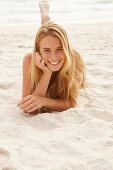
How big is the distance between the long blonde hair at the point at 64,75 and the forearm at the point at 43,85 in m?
0.08

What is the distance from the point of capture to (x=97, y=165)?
1.63 meters

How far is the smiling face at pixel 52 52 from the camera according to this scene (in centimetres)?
233

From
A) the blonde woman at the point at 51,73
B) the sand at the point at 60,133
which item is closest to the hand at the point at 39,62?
the blonde woman at the point at 51,73

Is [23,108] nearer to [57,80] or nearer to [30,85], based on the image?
[30,85]

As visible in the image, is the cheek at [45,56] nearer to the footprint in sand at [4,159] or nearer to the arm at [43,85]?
the arm at [43,85]

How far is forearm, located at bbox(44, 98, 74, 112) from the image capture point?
2496 millimetres

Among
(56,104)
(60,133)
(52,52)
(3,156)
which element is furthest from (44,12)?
(3,156)

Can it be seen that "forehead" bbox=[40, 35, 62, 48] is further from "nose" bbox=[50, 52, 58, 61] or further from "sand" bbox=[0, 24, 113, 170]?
"sand" bbox=[0, 24, 113, 170]

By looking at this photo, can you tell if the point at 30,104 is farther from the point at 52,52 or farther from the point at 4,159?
the point at 4,159

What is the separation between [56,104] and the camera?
252 cm

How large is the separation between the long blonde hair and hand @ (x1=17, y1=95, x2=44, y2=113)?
229 millimetres

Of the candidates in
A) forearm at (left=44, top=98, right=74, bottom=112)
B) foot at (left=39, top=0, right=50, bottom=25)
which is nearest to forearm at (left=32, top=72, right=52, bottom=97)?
forearm at (left=44, top=98, right=74, bottom=112)

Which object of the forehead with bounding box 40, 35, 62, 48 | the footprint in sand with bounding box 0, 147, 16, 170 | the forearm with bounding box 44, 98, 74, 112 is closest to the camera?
the footprint in sand with bounding box 0, 147, 16, 170

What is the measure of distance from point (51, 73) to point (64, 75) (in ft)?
0.51
